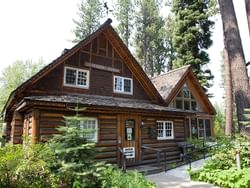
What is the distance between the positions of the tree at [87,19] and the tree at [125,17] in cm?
285

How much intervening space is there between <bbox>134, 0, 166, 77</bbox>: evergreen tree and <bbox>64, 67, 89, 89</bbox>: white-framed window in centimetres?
2102

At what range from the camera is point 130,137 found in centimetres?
1307

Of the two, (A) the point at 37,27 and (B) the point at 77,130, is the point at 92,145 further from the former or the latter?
(A) the point at 37,27

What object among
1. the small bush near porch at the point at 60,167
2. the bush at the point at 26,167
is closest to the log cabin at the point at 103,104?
the bush at the point at 26,167

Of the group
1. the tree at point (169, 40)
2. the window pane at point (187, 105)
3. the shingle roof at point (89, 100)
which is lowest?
the shingle roof at point (89, 100)

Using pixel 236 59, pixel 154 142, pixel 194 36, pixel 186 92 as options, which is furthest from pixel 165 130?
pixel 194 36

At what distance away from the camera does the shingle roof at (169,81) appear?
61.3ft

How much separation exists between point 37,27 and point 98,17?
880cm

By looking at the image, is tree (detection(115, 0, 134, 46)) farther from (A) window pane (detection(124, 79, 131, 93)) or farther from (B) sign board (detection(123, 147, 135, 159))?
(B) sign board (detection(123, 147, 135, 159))

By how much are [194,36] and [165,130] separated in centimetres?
1383

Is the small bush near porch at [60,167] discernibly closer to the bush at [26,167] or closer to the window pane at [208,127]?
the bush at [26,167]

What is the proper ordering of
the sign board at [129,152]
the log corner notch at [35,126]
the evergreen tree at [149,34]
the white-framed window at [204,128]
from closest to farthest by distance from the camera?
the log corner notch at [35,126] < the sign board at [129,152] < the white-framed window at [204,128] < the evergreen tree at [149,34]

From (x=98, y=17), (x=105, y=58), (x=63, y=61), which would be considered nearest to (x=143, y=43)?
(x=98, y=17)

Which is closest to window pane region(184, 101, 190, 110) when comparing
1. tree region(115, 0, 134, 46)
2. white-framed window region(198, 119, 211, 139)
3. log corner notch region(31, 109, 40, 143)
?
white-framed window region(198, 119, 211, 139)
